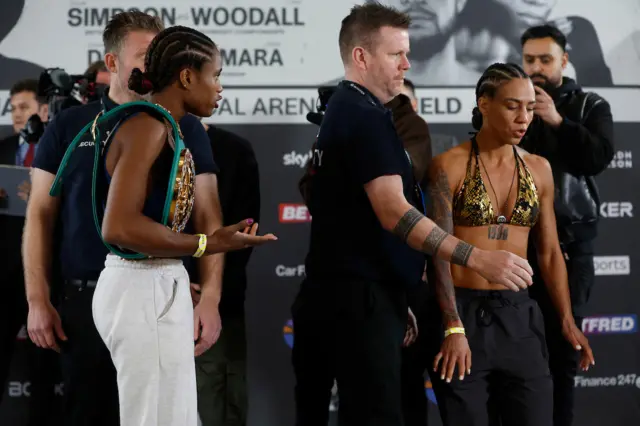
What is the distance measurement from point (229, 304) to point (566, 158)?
5.33 feet

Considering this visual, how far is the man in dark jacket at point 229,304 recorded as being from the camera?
362 centimetres

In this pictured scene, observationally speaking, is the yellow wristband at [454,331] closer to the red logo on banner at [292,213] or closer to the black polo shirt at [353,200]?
the black polo shirt at [353,200]

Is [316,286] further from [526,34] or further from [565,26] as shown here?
[565,26]

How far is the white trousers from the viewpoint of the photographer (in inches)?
83.0

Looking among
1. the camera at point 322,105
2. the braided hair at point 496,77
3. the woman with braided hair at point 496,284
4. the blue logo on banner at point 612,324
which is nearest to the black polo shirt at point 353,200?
the woman with braided hair at point 496,284

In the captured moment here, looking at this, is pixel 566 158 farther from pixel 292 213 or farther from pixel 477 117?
pixel 292 213

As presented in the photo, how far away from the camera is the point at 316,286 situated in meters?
2.75

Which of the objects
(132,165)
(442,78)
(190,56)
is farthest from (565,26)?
(132,165)

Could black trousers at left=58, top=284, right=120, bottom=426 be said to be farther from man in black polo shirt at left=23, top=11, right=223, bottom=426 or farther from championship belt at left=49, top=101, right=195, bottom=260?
championship belt at left=49, top=101, right=195, bottom=260

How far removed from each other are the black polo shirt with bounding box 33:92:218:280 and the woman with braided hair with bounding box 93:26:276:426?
21.3 inches

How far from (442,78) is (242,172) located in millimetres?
1359

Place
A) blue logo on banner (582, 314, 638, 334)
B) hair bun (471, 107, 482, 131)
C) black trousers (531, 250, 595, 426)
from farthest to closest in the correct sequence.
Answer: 1. blue logo on banner (582, 314, 638, 334)
2. black trousers (531, 250, 595, 426)
3. hair bun (471, 107, 482, 131)

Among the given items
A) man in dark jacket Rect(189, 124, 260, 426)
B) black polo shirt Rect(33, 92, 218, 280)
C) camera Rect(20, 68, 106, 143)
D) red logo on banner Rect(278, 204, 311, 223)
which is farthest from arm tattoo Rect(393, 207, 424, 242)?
red logo on banner Rect(278, 204, 311, 223)

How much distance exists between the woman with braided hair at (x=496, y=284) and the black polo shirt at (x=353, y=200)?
26 centimetres
